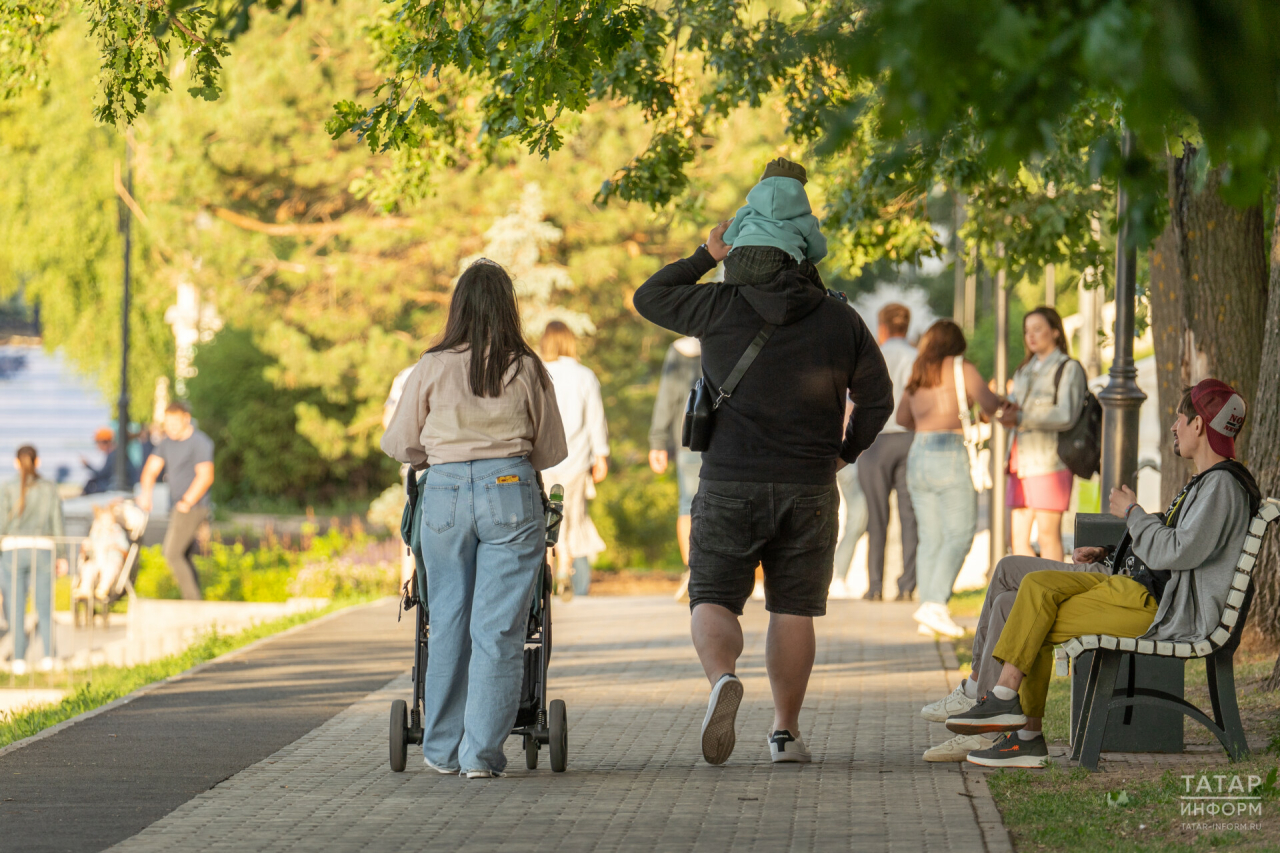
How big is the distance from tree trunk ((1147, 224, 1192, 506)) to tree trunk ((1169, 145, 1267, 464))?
0.17 meters

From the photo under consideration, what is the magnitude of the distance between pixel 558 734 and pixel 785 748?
88 centimetres

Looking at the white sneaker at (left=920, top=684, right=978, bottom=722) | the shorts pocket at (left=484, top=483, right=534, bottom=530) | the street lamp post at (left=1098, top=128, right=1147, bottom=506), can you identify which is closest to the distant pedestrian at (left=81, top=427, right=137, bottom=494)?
the street lamp post at (left=1098, top=128, right=1147, bottom=506)

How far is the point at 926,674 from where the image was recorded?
884cm

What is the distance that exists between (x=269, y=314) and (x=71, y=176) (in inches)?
316

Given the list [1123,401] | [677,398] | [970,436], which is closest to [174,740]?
[1123,401]

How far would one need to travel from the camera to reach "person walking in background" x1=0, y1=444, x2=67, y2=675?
1370 centimetres

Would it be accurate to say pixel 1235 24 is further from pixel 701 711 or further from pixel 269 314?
pixel 269 314

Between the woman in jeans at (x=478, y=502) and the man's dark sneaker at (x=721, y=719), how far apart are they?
27.4 inches

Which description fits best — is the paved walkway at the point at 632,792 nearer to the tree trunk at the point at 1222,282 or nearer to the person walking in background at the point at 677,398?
the tree trunk at the point at 1222,282

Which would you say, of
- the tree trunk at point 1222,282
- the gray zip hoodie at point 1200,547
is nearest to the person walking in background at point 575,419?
the tree trunk at point 1222,282

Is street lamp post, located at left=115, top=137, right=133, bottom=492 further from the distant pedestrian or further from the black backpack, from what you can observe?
the black backpack

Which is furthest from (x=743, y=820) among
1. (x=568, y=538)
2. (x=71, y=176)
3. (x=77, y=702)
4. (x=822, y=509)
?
(x=71, y=176)

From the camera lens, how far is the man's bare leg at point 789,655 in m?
6.05

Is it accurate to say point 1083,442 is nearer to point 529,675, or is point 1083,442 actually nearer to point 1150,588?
point 1150,588
